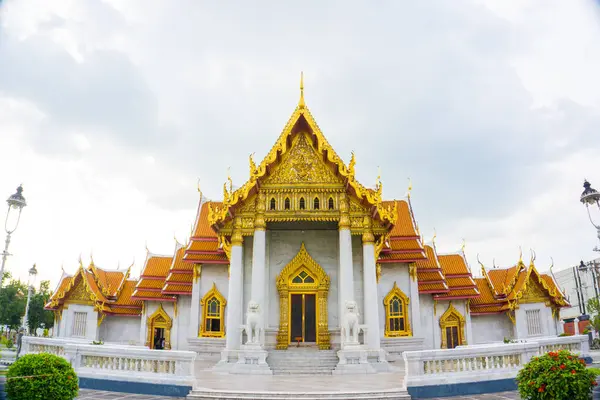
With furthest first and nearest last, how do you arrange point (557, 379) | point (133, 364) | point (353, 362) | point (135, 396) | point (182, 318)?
point (182, 318)
point (353, 362)
point (133, 364)
point (135, 396)
point (557, 379)

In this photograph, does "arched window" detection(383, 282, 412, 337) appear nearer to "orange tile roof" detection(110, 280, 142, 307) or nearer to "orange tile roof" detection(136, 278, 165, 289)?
"orange tile roof" detection(136, 278, 165, 289)

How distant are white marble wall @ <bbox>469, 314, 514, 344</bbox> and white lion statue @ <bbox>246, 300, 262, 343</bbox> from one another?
13.5m

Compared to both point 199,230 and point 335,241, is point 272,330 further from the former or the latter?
point 199,230

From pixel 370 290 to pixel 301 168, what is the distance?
15.6 feet

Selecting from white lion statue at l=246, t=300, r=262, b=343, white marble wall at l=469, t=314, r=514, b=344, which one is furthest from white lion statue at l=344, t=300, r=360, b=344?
white marble wall at l=469, t=314, r=514, b=344

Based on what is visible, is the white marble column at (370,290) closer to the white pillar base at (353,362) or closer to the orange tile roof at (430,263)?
the white pillar base at (353,362)

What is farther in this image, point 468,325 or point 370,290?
point 468,325

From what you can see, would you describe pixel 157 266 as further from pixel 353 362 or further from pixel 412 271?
pixel 353 362

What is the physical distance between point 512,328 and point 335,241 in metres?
11.5

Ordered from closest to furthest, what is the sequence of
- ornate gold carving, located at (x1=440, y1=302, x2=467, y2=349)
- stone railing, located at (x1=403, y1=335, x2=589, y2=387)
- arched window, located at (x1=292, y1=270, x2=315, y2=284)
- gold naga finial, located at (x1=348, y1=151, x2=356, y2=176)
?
1. stone railing, located at (x1=403, y1=335, x2=589, y2=387)
2. gold naga finial, located at (x1=348, y1=151, x2=356, y2=176)
3. arched window, located at (x1=292, y1=270, x2=315, y2=284)
4. ornate gold carving, located at (x1=440, y1=302, x2=467, y2=349)

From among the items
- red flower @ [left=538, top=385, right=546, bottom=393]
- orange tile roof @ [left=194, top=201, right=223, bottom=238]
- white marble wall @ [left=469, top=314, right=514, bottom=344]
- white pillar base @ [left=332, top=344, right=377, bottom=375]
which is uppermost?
A: orange tile roof @ [left=194, top=201, right=223, bottom=238]

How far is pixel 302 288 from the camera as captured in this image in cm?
1678

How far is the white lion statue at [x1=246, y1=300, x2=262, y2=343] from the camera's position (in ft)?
45.5

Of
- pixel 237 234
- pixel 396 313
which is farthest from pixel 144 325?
pixel 396 313
